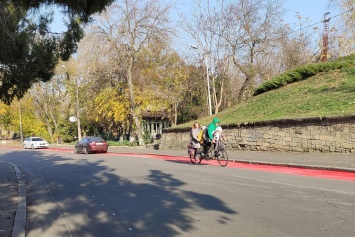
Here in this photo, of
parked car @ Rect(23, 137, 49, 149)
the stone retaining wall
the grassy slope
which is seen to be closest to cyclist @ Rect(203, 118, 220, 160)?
the stone retaining wall

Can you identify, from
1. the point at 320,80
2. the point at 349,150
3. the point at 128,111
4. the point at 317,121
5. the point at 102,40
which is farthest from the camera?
the point at 128,111

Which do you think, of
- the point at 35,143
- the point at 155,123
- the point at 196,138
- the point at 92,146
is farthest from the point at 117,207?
the point at 155,123

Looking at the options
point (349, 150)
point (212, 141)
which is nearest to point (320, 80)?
point (349, 150)

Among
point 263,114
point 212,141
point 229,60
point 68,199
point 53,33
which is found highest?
point 229,60

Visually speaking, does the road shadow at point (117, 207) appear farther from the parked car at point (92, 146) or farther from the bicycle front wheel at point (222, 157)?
the parked car at point (92, 146)

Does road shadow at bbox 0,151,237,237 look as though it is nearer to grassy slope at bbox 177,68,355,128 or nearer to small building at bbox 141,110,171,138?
grassy slope at bbox 177,68,355,128

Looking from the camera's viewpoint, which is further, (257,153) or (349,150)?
(257,153)

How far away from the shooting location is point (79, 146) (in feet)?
96.3

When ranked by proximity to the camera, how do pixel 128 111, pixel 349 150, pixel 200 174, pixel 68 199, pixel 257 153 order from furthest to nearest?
pixel 128 111 → pixel 257 153 → pixel 349 150 → pixel 200 174 → pixel 68 199

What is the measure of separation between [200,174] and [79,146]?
19.3 metres

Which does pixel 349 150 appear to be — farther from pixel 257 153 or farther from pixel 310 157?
pixel 257 153

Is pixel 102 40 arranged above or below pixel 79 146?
above

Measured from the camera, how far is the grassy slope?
17500mm

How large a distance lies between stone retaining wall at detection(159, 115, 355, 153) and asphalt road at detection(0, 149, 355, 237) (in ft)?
14.6
